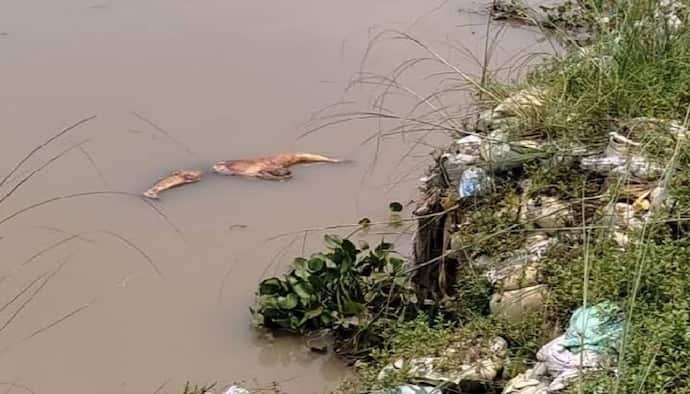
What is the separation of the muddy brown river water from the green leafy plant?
9cm

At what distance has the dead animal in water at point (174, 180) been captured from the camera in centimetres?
369

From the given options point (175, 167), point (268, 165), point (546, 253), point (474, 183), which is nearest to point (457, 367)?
point (546, 253)

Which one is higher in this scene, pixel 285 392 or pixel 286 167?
pixel 286 167

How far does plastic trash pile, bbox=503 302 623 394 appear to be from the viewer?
2.03 meters

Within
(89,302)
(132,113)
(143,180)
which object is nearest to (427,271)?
(89,302)

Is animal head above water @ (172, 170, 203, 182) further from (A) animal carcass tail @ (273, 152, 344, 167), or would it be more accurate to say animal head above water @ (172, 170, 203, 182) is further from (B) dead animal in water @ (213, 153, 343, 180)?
(A) animal carcass tail @ (273, 152, 344, 167)

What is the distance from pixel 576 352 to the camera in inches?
82.9

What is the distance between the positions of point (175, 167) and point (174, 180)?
0.12m

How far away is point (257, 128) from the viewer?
13.6 feet

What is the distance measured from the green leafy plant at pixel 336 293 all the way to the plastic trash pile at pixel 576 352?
2.57 feet

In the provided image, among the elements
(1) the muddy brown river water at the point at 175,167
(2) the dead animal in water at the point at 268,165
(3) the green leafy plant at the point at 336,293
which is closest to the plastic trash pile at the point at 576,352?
(3) the green leafy plant at the point at 336,293

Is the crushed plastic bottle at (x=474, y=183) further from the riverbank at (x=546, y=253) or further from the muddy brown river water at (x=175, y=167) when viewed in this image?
the muddy brown river water at (x=175, y=167)

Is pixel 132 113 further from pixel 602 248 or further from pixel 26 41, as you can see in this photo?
pixel 602 248

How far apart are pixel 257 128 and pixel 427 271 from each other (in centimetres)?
145
